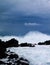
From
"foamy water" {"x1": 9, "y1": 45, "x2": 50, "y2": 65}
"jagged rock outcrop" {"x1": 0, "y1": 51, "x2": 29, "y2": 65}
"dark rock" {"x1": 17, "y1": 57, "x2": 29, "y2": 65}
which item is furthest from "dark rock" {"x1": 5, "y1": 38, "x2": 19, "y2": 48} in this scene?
"dark rock" {"x1": 17, "y1": 57, "x2": 29, "y2": 65}

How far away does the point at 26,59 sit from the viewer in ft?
121

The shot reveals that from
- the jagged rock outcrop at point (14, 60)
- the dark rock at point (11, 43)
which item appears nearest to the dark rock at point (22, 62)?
the jagged rock outcrop at point (14, 60)

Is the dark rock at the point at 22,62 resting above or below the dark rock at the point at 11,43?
below

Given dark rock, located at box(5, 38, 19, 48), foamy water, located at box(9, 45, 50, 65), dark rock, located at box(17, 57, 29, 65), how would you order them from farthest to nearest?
1. dark rock, located at box(5, 38, 19, 48)
2. foamy water, located at box(9, 45, 50, 65)
3. dark rock, located at box(17, 57, 29, 65)

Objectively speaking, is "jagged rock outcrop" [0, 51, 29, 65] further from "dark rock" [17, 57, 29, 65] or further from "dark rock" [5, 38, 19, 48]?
"dark rock" [5, 38, 19, 48]

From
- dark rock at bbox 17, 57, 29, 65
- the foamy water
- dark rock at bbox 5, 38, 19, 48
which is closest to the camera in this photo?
dark rock at bbox 17, 57, 29, 65

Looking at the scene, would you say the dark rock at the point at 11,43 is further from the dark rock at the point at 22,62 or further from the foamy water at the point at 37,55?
the dark rock at the point at 22,62

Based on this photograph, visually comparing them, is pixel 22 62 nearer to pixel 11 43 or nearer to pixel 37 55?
pixel 37 55

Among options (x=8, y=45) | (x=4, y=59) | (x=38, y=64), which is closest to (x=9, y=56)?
(x=4, y=59)

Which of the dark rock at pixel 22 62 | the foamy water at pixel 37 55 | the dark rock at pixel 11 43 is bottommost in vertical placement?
the dark rock at pixel 22 62

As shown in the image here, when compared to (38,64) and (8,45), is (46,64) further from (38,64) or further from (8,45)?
(8,45)

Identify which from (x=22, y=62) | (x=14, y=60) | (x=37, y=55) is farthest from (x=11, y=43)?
(x=22, y=62)

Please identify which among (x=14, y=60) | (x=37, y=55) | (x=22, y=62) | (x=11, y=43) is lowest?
(x=22, y=62)

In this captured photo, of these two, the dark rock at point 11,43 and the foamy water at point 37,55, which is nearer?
the foamy water at point 37,55
